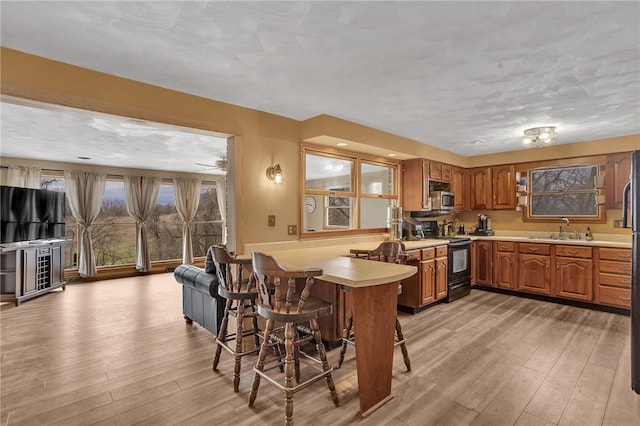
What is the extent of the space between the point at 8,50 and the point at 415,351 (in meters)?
3.96

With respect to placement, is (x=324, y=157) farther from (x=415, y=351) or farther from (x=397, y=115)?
(x=415, y=351)

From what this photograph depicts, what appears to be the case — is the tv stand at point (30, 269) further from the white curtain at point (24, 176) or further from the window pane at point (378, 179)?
the window pane at point (378, 179)

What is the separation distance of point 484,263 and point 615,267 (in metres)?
1.63

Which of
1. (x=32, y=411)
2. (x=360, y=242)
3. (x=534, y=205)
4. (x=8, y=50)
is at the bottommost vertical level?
(x=32, y=411)

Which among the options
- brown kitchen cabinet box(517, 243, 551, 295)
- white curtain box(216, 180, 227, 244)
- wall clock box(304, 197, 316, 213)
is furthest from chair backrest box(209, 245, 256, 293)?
white curtain box(216, 180, 227, 244)

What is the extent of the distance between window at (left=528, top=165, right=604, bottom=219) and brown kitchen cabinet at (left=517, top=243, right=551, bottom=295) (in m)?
0.82

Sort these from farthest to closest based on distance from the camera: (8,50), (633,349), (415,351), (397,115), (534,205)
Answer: (534,205) < (397,115) < (415,351) < (633,349) < (8,50)

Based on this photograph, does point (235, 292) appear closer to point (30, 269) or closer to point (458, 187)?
point (30, 269)

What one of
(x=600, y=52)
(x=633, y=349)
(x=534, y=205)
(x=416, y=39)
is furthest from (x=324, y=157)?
(x=534, y=205)

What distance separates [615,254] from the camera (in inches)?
165

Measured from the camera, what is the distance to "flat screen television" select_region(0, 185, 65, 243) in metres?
4.93

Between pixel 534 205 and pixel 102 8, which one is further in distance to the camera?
pixel 534 205

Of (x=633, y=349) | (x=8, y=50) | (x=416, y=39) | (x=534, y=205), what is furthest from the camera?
(x=534, y=205)

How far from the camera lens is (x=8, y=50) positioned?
2111 millimetres
